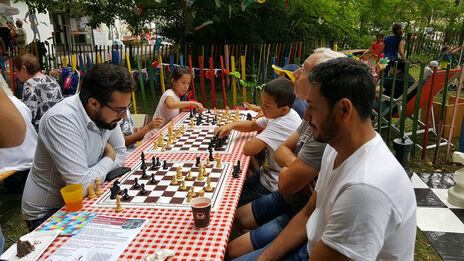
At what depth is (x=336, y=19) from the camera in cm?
1038

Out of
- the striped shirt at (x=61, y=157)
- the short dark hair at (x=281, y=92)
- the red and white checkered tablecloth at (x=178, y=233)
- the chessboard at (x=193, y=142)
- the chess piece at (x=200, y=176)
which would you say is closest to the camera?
the red and white checkered tablecloth at (x=178, y=233)

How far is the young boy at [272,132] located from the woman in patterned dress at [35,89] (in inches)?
139

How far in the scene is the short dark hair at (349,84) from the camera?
48.5 inches

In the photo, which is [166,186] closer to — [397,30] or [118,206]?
[118,206]

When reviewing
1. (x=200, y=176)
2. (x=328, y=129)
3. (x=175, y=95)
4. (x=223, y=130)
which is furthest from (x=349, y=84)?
(x=175, y=95)

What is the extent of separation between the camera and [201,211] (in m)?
1.67

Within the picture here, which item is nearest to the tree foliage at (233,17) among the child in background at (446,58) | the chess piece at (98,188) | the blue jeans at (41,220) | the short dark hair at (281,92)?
the child in background at (446,58)

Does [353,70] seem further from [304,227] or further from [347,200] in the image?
[304,227]

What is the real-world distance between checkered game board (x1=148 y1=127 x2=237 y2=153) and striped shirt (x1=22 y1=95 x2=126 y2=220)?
2.88 ft

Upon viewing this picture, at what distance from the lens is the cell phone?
93.2 inches

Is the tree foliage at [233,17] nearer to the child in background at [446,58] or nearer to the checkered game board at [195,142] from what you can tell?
the child in background at [446,58]

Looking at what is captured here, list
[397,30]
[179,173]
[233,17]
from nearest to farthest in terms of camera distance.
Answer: [179,173]
[397,30]
[233,17]

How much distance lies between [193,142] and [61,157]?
1.48 metres

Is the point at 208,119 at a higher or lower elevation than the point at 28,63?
lower
